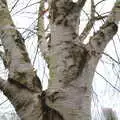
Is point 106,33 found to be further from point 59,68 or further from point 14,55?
point 14,55

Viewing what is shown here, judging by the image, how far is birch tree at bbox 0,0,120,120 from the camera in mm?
2486

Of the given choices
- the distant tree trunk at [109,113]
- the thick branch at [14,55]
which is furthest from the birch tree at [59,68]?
the distant tree trunk at [109,113]

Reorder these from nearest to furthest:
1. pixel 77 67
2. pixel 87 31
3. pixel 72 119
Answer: pixel 72 119
pixel 77 67
pixel 87 31

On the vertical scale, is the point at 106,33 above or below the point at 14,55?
above

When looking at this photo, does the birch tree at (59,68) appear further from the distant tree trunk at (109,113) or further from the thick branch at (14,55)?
the distant tree trunk at (109,113)

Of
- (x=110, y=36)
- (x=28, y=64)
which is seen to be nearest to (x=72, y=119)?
(x=28, y=64)

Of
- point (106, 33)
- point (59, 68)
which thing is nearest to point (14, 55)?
point (59, 68)

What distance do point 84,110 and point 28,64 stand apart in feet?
1.88

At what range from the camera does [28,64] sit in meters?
2.70

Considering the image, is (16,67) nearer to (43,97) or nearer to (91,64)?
(43,97)

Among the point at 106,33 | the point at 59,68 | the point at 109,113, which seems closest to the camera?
the point at 59,68

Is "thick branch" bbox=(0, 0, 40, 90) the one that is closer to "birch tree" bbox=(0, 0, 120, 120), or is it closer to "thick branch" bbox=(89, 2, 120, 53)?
"birch tree" bbox=(0, 0, 120, 120)

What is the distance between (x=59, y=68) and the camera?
104 inches

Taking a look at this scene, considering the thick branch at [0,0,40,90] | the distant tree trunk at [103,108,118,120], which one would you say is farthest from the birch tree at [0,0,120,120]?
the distant tree trunk at [103,108,118,120]
